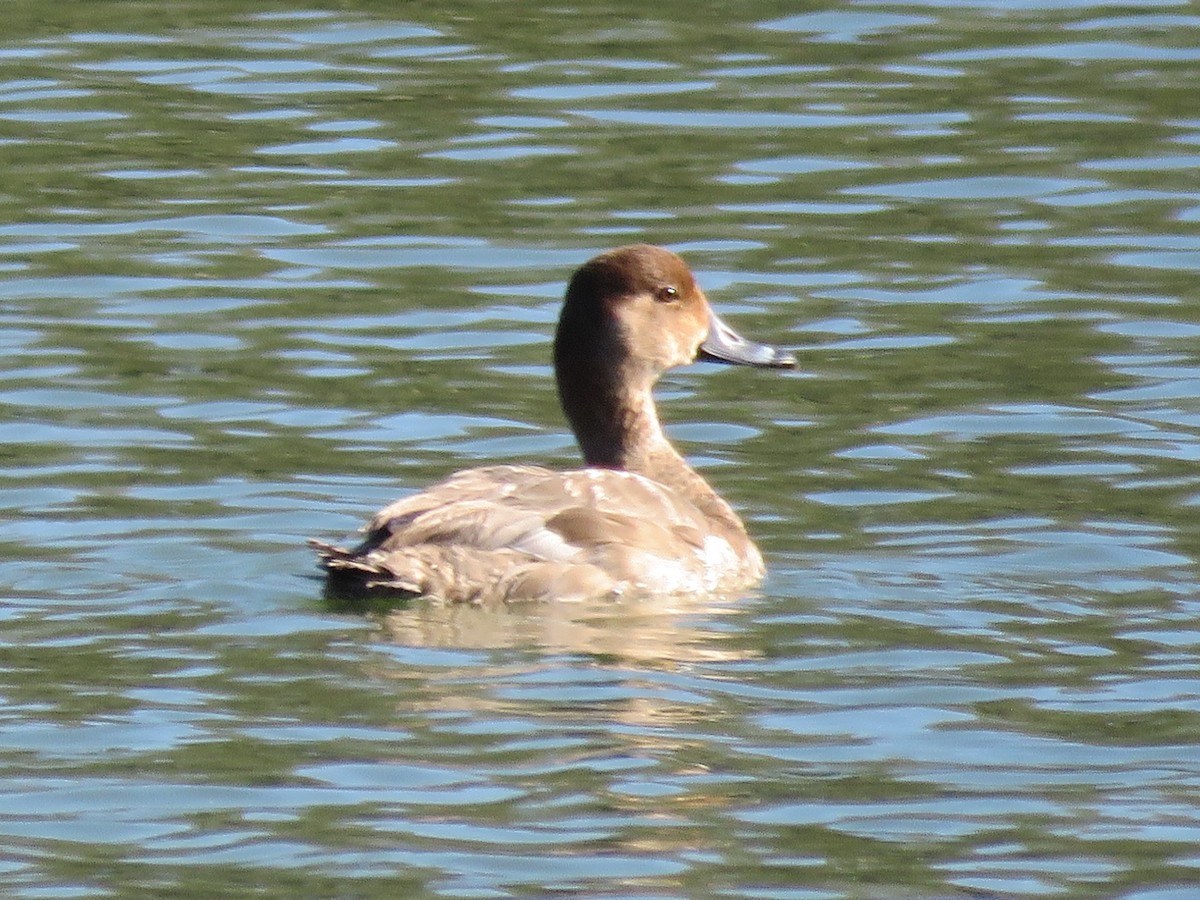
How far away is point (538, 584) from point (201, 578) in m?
1.04

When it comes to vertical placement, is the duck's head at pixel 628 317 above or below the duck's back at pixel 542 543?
above

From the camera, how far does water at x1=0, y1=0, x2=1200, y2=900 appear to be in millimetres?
6738

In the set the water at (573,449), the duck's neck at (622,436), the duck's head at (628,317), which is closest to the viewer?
the water at (573,449)

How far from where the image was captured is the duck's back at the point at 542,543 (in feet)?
29.0

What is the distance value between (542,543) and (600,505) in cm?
33

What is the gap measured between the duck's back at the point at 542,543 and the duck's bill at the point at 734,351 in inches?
42.9

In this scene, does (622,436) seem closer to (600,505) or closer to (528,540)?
(600,505)

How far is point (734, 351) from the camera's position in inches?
421

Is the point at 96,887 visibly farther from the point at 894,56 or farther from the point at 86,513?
the point at 894,56

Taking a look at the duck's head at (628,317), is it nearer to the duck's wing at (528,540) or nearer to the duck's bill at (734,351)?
the duck's bill at (734,351)

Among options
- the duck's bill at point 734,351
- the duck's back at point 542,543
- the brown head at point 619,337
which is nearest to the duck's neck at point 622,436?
the brown head at point 619,337

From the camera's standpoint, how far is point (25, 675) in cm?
795

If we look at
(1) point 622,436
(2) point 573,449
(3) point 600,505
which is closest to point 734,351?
(1) point 622,436

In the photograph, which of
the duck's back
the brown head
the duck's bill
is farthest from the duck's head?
the duck's back
